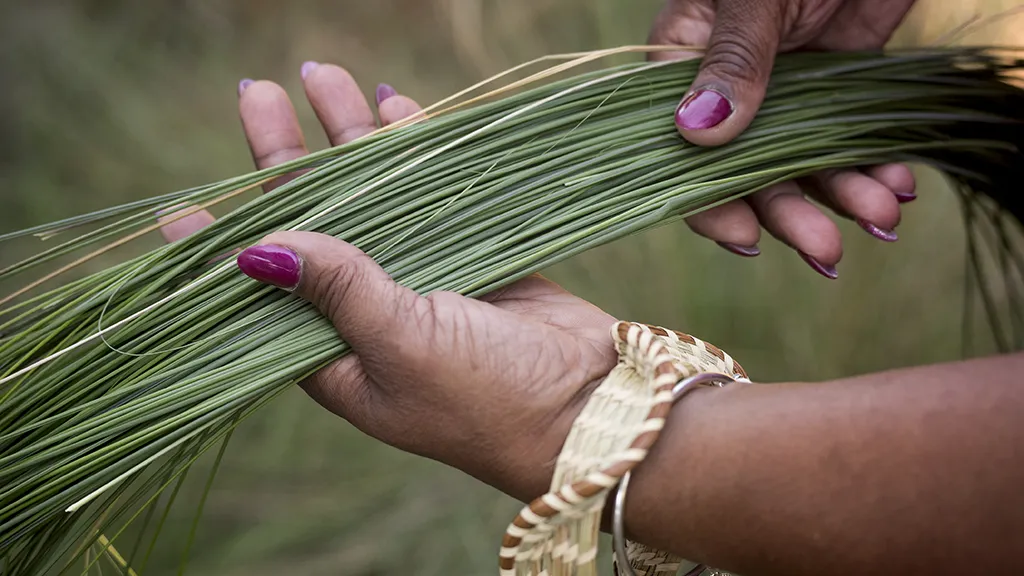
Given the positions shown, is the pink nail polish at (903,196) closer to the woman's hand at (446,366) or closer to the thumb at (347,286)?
the woman's hand at (446,366)

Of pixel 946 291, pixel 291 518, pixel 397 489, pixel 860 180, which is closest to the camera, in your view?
pixel 860 180

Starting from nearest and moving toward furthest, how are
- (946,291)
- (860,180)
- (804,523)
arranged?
(804,523) < (860,180) < (946,291)

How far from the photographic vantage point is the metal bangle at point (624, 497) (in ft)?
2.02

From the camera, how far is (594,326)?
843mm

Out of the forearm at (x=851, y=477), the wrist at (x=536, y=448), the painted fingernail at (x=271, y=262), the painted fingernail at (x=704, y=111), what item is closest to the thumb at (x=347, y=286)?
the painted fingernail at (x=271, y=262)

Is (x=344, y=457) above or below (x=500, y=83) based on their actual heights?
below

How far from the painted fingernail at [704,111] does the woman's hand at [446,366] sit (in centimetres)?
31

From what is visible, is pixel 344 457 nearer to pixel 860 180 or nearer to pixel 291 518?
pixel 291 518

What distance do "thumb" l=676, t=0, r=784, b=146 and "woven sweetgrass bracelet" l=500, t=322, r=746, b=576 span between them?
31 centimetres

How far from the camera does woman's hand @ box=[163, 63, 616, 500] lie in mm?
683

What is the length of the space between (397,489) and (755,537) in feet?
3.51

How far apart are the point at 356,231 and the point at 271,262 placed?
0.43ft

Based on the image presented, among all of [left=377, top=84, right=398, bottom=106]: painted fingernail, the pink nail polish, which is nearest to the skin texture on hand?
[left=377, top=84, right=398, bottom=106]: painted fingernail

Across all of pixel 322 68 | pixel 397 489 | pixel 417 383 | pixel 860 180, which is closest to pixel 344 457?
pixel 397 489
